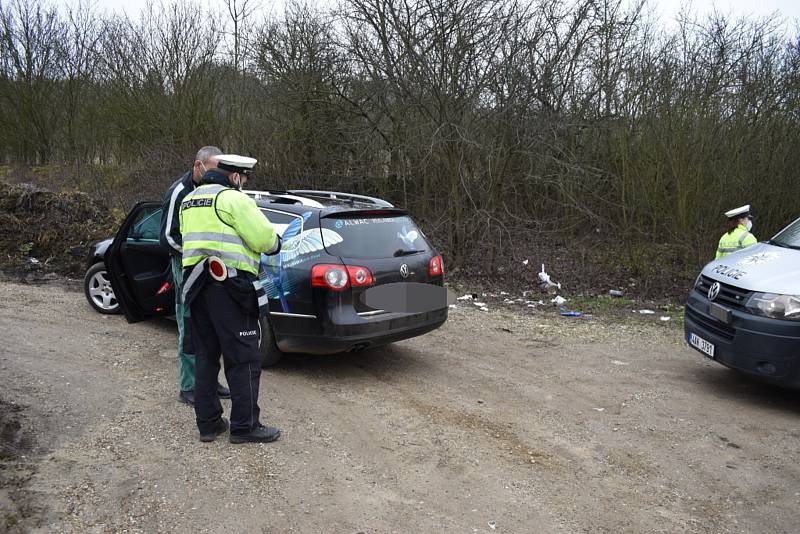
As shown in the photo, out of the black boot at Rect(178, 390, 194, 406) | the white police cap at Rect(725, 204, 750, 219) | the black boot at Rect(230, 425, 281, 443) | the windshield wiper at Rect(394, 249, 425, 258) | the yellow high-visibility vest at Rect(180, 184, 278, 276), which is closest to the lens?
the yellow high-visibility vest at Rect(180, 184, 278, 276)

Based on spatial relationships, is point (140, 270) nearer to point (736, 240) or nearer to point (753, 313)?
point (753, 313)

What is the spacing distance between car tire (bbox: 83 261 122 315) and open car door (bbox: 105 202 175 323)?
91cm

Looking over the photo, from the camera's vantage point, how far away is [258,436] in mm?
4508

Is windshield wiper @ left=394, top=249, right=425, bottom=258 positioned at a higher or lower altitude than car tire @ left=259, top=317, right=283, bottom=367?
A: higher

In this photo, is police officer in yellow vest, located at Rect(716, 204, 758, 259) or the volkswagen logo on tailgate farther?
police officer in yellow vest, located at Rect(716, 204, 758, 259)

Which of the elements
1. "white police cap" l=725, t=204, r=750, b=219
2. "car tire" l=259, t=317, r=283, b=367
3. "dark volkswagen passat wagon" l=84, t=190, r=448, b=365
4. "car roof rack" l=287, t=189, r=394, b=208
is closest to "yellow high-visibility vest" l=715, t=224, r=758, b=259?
"white police cap" l=725, t=204, r=750, b=219

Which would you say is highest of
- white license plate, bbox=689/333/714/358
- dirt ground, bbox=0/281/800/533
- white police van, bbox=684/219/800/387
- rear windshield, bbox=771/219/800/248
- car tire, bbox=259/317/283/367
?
rear windshield, bbox=771/219/800/248

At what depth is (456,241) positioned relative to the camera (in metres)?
12.3

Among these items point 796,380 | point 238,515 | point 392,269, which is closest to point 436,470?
point 238,515

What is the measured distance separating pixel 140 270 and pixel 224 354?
3.20m

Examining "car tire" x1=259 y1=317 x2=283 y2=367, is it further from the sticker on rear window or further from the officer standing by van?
the sticker on rear window

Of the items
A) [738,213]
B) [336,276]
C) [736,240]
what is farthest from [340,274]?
[738,213]

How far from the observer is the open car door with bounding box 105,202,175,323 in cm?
694

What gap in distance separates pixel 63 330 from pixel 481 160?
7763mm
